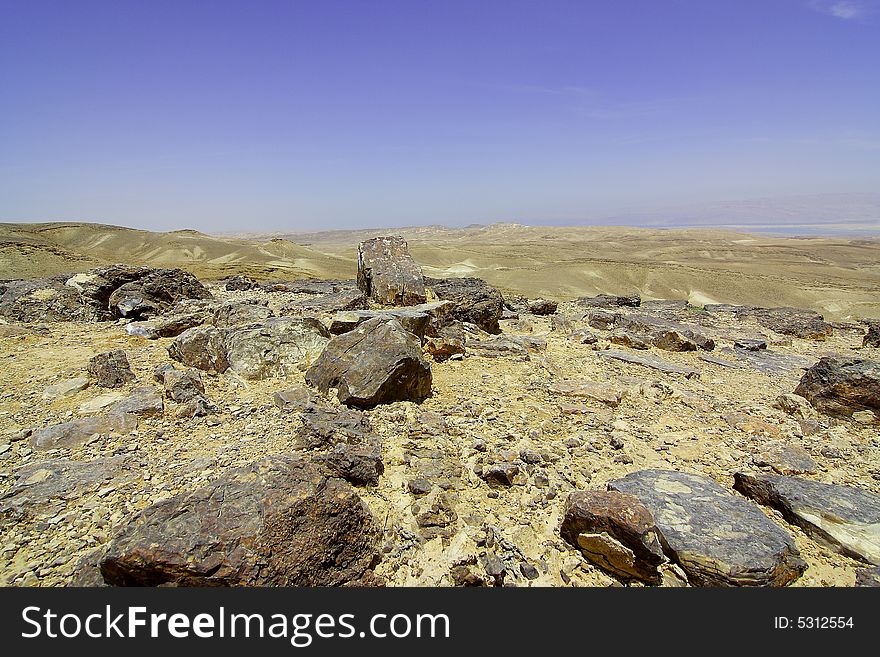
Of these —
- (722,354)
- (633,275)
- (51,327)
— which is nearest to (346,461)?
(51,327)

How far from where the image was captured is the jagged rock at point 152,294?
31.5 ft

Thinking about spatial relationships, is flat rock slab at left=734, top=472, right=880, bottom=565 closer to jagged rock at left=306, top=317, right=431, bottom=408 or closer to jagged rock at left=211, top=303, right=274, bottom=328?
jagged rock at left=306, top=317, right=431, bottom=408

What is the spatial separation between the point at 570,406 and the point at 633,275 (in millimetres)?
32069

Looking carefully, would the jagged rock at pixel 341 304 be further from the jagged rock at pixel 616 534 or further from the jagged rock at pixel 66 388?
the jagged rock at pixel 616 534

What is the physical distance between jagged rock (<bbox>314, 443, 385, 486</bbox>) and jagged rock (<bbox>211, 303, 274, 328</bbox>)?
4.69 meters

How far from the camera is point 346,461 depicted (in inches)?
150

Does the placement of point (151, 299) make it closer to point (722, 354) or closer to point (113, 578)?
point (113, 578)

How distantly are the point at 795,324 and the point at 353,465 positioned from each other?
1462 centimetres

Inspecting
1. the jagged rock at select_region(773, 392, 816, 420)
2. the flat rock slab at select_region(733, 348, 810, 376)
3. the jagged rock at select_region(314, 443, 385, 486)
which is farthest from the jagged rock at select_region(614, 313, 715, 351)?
the jagged rock at select_region(314, 443, 385, 486)

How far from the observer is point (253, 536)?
2613mm

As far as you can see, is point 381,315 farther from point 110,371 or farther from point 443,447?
point 110,371

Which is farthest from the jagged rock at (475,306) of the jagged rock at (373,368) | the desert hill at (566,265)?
the desert hill at (566,265)

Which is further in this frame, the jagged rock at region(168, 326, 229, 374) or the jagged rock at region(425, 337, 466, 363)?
the jagged rock at region(425, 337, 466, 363)

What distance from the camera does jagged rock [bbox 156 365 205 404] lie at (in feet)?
16.4
